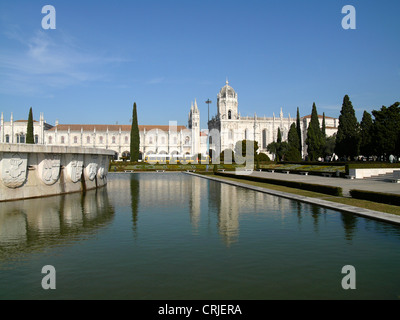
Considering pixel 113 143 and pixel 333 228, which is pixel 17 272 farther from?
pixel 113 143

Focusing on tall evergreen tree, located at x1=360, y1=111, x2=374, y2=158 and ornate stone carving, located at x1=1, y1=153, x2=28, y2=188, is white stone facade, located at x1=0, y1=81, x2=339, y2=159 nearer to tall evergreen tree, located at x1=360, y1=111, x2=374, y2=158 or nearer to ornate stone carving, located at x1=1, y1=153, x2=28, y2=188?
tall evergreen tree, located at x1=360, y1=111, x2=374, y2=158

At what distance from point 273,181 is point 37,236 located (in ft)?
51.0

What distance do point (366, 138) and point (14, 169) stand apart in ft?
125

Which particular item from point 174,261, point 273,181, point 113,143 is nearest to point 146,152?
point 113,143

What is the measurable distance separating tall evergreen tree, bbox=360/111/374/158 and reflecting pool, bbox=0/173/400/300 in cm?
3163

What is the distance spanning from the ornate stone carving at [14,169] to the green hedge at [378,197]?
39.2ft

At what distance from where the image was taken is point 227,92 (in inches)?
3428

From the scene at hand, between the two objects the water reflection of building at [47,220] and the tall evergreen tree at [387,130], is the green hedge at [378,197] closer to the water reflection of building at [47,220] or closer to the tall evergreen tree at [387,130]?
the water reflection of building at [47,220]

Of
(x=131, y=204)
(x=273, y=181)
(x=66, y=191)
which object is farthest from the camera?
(x=273, y=181)

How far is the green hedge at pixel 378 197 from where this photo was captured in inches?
448

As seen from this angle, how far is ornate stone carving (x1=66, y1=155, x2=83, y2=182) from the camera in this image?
52.5 ft

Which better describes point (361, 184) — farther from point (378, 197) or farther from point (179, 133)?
point (179, 133)

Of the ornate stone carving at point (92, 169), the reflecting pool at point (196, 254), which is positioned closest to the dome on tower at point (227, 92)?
the ornate stone carving at point (92, 169)
